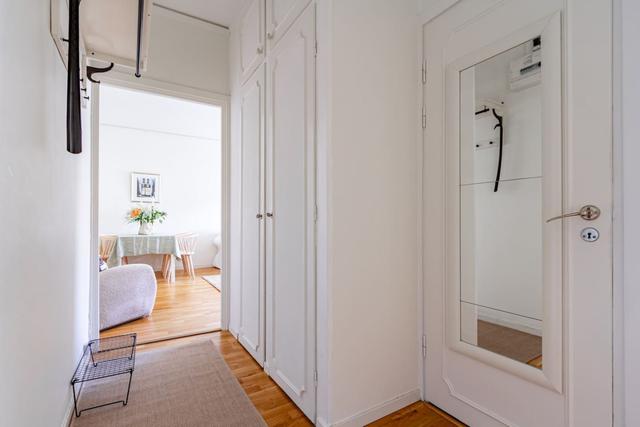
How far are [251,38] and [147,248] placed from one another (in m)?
3.61

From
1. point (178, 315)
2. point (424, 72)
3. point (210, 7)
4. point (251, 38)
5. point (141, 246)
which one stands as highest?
point (210, 7)

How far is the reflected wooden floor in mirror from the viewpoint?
123 cm

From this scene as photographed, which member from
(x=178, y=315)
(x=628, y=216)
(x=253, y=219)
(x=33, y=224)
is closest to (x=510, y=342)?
(x=628, y=216)

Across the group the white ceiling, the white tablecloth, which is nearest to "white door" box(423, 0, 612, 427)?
the white ceiling

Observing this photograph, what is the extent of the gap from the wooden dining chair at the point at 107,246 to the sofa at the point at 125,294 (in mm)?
1865

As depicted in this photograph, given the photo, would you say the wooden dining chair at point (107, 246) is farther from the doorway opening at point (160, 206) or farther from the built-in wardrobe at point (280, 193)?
the built-in wardrobe at point (280, 193)

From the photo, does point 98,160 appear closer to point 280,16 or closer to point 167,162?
point 280,16

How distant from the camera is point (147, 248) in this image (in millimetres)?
4641

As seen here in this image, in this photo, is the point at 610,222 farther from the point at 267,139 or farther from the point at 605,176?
the point at 267,139

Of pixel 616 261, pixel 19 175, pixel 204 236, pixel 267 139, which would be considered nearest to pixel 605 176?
pixel 616 261

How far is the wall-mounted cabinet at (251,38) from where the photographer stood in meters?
2.09

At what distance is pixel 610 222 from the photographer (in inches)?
40.7

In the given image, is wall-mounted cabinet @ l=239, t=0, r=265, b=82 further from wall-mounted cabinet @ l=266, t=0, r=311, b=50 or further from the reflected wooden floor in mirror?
the reflected wooden floor in mirror

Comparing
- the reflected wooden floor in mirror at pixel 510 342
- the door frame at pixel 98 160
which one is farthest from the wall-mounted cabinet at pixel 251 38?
the reflected wooden floor in mirror at pixel 510 342
